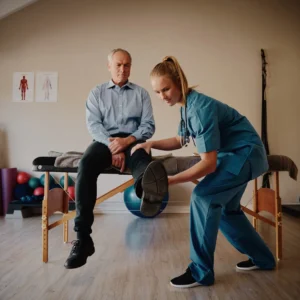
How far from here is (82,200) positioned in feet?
4.85

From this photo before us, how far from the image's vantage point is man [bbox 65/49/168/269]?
4.09 ft

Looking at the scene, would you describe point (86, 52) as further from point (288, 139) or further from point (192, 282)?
point (192, 282)

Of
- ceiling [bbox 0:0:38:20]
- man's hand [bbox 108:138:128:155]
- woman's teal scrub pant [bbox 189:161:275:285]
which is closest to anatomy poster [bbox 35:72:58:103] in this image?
ceiling [bbox 0:0:38:20]

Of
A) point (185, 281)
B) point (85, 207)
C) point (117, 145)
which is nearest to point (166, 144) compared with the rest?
point (117, 145)

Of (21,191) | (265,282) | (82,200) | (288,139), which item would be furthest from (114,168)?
(288,139)

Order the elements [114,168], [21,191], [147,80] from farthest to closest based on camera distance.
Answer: [147,80] → [21,191] → [114,168]

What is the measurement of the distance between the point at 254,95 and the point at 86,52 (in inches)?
79.7

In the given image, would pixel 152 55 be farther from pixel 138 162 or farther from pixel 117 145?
pixel 138 162

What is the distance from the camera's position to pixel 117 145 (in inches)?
66.0

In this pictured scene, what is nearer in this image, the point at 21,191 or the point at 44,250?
the point at 44,250

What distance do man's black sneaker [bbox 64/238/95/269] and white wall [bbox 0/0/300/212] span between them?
7.11 feet

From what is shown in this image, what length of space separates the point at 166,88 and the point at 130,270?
94 centimetres

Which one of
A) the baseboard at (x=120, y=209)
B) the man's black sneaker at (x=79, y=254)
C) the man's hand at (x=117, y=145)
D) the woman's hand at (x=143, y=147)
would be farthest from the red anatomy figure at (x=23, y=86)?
the man's black sneaker at (x=79, y=254)

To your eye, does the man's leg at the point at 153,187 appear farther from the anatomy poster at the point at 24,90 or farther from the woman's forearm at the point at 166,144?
the anatomy poster at the point at 24,90
